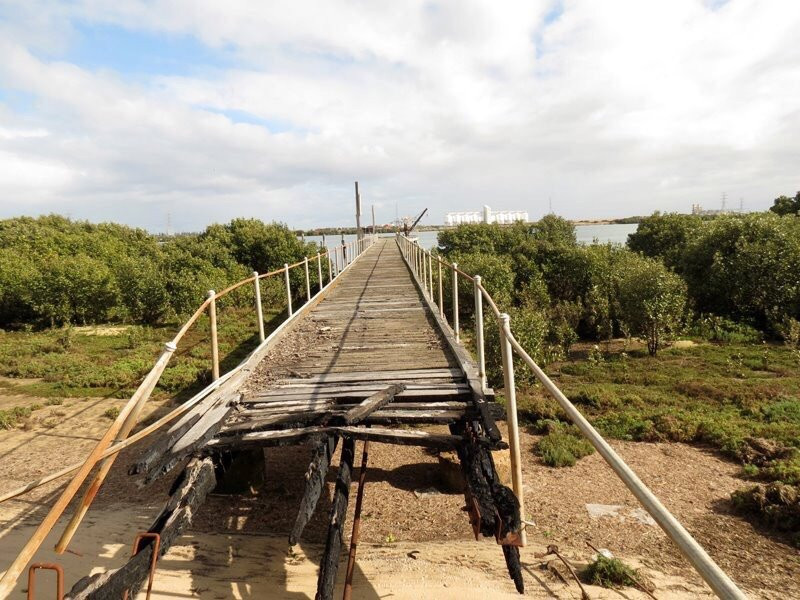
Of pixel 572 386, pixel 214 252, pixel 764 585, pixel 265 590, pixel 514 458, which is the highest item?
pixel 214 252

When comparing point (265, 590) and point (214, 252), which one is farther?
point (214, 252)

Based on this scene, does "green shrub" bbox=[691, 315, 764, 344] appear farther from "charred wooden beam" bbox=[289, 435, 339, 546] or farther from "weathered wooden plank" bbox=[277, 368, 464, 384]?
"charred wooden beam" bbox=[289, 435, 339, 546]

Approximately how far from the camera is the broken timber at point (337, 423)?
2.77 metres

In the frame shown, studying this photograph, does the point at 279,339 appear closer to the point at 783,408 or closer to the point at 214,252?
the point at 783,408

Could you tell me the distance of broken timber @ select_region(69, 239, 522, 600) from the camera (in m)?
2.77

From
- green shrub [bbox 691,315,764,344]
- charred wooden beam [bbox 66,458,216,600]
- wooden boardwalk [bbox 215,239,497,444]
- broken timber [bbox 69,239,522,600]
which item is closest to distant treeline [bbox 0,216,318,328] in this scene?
wooden boardwalk [bbox 215,239,497,444]

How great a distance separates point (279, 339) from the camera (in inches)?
270

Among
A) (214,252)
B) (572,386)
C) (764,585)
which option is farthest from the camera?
(214,252)

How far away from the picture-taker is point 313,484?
306cm

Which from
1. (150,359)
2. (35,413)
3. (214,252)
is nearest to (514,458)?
(35,413)

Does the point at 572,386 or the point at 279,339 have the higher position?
the point at 279,339

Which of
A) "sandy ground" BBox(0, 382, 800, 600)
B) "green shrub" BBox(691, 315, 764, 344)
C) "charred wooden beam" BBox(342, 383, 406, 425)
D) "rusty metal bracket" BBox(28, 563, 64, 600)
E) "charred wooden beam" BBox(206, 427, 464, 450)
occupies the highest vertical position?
"rusty metal bracket" BBox(28, 563, 64, 600)

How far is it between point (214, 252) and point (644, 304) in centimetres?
2168

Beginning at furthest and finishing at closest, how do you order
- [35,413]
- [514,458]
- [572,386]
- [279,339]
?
[572,386]
[35,413]
[279,339]
[514,458]
